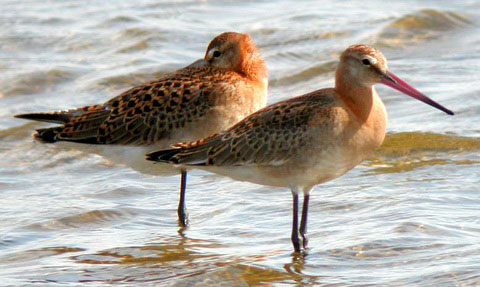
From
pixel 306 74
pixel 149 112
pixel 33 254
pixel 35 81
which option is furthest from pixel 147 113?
pixel 35 81

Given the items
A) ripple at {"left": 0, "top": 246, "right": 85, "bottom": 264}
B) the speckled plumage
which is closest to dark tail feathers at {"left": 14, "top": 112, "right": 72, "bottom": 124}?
the speckled plumage

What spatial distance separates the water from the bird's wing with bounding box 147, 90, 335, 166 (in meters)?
0.83

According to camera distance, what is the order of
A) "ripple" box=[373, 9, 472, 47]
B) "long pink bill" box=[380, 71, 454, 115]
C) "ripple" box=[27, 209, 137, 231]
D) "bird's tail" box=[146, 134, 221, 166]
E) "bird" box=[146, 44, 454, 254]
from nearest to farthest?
"bird" box=[146, 44, 454, 254] < "long pink bill" box=[380, 71, 454, 115] < "bird's tail" box=[146, 134, 221, 166] < "ripple" box=[27, 209, 137, 231] < "ripple" box=[373, 9, 472, 47]

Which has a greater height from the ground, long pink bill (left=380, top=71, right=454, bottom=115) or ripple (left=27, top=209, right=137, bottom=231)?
long pink bill (left=380, top=71, right=454, bottom=115)

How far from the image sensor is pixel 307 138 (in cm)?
869

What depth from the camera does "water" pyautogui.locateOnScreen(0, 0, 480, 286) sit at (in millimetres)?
8805

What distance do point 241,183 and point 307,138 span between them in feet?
9.93

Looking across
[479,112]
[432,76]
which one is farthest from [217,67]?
[432,76]

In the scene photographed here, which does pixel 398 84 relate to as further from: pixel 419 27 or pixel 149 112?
pixel 419 27

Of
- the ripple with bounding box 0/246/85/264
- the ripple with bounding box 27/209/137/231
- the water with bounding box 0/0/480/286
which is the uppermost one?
the water with bounding box 0/0/480/286

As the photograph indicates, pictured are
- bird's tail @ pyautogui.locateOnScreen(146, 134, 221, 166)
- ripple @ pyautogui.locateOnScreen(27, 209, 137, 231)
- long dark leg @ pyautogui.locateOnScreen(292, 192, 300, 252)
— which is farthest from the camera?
ripple @ pyautogui.locateOnScreen(27, 209, 137, 231)

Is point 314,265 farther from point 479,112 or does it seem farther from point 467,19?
point 467,19

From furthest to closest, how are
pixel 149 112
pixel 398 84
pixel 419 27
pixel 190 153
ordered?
pixel 419 27 < pixel 149 112 < pixel 190 153 < pixel 398 84

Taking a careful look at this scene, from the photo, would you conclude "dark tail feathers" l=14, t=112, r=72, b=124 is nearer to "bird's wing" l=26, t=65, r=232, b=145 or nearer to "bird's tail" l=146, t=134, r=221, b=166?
"bird's wing" l=26, t=65, r=232, b=145
